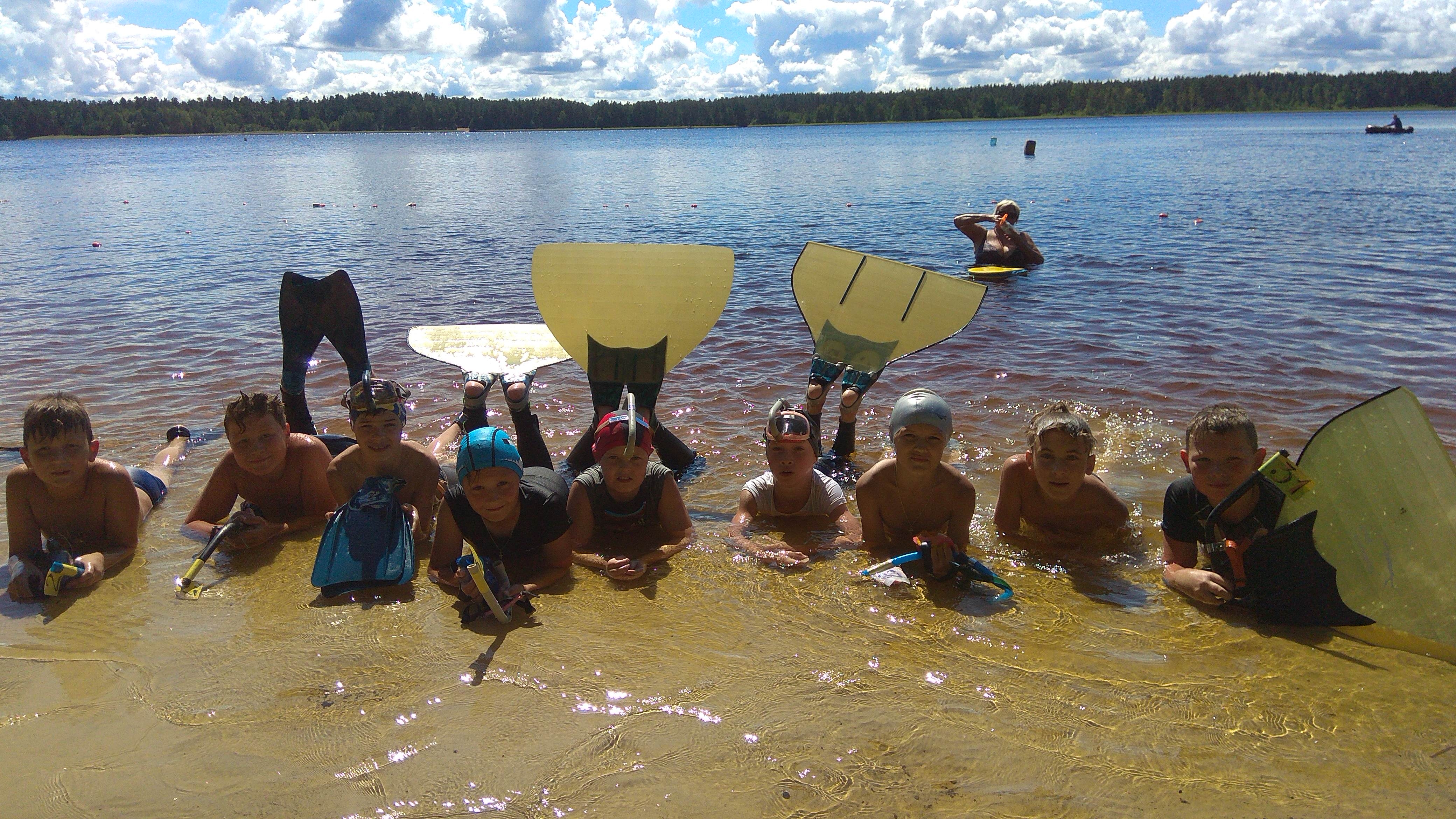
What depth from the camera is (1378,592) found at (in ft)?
10.7

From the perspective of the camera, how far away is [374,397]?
162 inches

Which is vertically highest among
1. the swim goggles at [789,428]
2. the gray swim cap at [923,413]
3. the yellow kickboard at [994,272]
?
the yellow kickboard at [994,272]

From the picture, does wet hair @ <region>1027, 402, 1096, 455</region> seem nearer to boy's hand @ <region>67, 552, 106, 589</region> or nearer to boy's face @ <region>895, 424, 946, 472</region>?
boy's face @ <region>895, 424, 946, 472</region>

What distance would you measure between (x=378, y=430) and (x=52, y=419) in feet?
4.22

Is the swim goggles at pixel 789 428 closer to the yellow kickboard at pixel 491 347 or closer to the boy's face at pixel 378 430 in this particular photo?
the boy's face at pixel 378 430

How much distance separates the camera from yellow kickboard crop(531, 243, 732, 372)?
5.78 meters

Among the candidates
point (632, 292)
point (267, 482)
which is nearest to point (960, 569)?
point (632, 292)

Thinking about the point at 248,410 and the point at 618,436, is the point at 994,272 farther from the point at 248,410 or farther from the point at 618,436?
the point at 248,410

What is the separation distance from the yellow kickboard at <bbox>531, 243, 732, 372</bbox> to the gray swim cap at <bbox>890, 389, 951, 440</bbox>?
6.66 feet

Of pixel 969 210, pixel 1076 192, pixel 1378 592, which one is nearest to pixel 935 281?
pixel 1378 592

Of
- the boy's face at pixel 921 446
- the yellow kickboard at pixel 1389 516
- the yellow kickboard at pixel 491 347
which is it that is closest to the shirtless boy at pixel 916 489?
the boy's face at pixel 921 446

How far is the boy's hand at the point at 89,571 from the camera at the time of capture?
12.2ft

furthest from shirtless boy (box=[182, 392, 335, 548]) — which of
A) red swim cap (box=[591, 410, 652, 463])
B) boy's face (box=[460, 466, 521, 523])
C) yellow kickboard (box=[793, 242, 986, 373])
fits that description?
yellow kickboard (box=[793, 242, 986, 373])

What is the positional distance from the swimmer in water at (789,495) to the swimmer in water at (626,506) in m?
0.33
